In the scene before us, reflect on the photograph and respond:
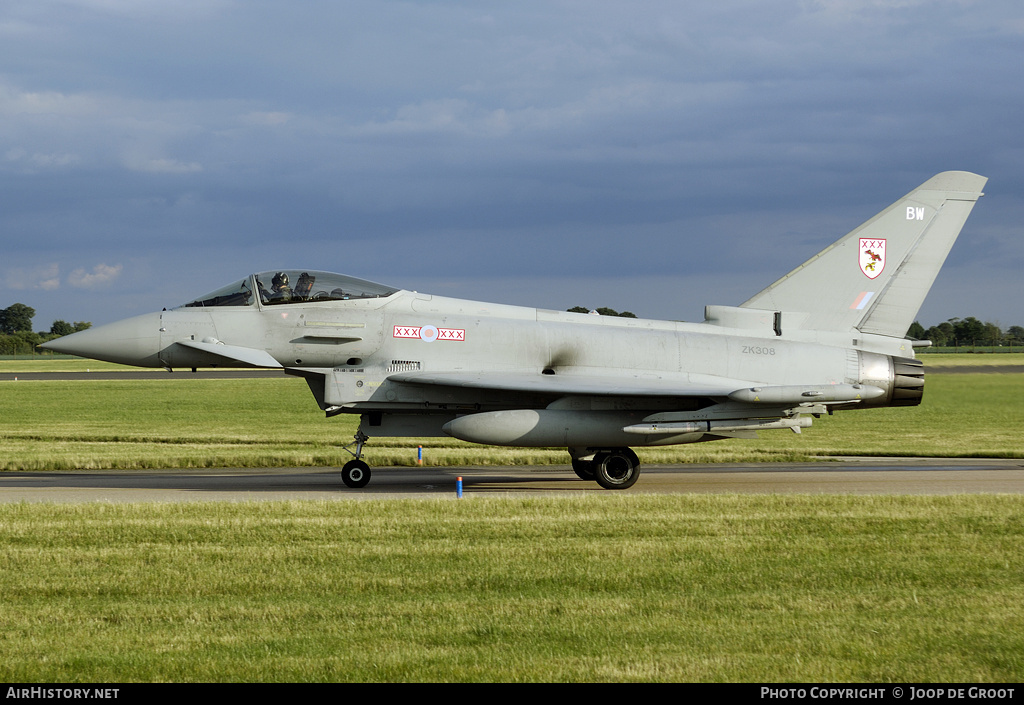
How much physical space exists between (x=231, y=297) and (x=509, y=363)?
15.7 feet

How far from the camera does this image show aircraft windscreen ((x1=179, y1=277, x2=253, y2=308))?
1591cm

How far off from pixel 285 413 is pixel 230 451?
14038mm

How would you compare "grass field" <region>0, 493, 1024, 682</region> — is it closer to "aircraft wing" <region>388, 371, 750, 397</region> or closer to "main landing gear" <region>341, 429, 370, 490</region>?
"aircraft wing" <region>388, 371, 750, 397</region>

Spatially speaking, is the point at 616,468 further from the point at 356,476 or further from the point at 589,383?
the point at 356,476

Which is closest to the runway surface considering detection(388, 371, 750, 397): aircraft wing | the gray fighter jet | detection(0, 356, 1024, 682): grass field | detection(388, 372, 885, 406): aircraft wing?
the gray fighter jet

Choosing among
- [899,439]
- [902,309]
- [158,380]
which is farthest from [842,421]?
[158,380]

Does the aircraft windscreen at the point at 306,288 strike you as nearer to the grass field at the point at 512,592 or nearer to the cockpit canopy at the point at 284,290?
the cockpit canopy at the point at 284,290

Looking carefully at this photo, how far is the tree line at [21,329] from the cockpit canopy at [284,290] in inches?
3494

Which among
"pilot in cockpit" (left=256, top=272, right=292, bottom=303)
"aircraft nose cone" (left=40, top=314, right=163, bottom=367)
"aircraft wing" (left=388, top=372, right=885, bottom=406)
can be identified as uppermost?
"pilot in cockpit" (left=256, top=272, right=292, bottom=303)

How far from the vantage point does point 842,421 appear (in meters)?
33.3

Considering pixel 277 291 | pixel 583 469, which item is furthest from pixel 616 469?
pixel 277 291

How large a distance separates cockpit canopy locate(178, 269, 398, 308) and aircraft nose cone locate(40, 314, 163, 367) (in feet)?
2.41
